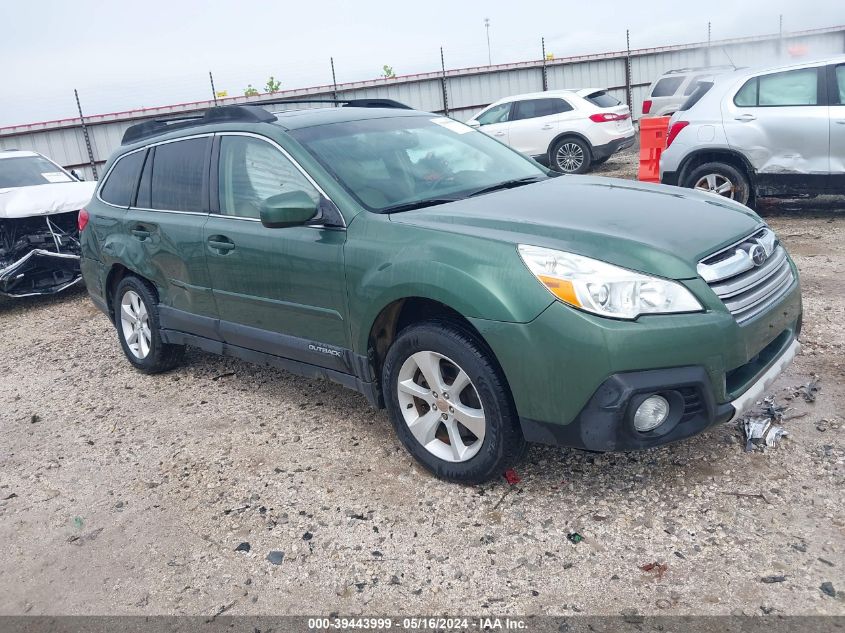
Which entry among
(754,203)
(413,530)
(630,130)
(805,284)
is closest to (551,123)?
(630,130)

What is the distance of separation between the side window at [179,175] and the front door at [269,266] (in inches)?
7.4

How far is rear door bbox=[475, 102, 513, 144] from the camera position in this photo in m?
14.1

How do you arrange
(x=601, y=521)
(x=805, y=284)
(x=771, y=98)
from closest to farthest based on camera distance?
(x=601, y=521) < (x=805, y=284) < (x=771, y=98)

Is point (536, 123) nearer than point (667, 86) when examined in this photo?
Yes

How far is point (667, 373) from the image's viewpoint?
271 centimetres

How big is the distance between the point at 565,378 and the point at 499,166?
70.2 inches

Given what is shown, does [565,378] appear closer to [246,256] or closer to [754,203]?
[246,256]

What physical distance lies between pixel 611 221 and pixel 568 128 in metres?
11.0

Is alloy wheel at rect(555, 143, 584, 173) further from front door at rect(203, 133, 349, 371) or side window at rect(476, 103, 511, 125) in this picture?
front door at rect(203, 133, 349, 371)

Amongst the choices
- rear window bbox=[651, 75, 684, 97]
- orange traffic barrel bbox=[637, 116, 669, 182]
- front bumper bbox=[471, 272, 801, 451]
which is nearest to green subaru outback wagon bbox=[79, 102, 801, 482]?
front bumper bbox=[471, 272, 801, 451]

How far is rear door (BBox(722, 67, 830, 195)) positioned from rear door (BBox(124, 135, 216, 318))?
19.0 ft

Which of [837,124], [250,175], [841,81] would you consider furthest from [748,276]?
[841,81]

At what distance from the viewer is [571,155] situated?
1362 centimetres

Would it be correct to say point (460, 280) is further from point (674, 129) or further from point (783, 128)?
point (674, 129)
